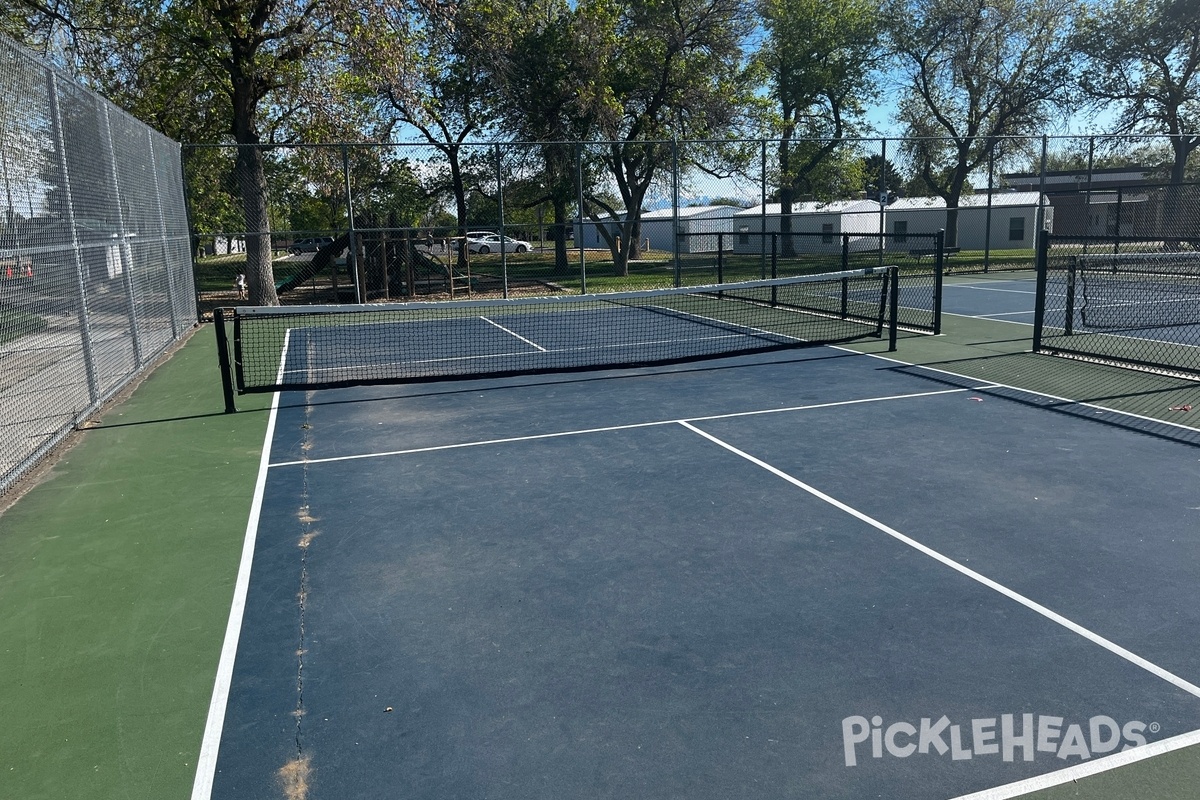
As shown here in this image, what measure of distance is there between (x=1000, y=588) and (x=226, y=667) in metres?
4.44

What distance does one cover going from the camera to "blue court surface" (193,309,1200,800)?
3.65 m

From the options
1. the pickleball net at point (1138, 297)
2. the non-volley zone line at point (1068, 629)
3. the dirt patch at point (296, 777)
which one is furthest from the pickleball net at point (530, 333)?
the dirt patch at point (296, 777)

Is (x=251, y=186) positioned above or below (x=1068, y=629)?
above

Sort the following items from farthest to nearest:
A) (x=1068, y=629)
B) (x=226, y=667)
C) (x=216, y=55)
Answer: (x=216, y=55)
(x=1068, y=629)
(x=226, y=667)

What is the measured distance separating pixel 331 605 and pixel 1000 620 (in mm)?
3879

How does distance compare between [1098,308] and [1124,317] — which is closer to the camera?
[1124,317]

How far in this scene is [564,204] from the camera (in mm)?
32000

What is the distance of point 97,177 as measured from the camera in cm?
1075

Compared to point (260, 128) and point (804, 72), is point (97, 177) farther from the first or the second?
point (804, 72)

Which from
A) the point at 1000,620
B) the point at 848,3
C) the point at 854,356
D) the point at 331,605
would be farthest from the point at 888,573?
the point at 848,3

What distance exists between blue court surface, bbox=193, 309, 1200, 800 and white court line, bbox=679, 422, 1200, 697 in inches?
0.8

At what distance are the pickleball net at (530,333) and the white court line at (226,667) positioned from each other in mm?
3949

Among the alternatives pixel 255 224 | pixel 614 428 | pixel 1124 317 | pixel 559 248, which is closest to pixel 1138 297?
pixel 1124 317

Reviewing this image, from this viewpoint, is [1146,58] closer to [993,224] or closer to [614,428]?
[993,224]
